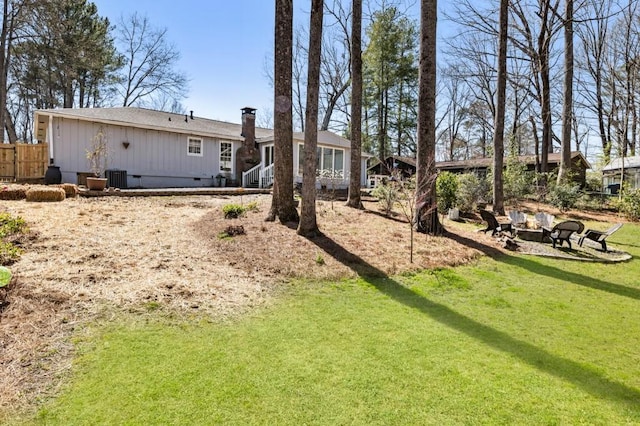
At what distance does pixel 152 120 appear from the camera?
15891 millimetres

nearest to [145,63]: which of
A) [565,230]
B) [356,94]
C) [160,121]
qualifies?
[160,121]

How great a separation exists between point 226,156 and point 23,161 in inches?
313

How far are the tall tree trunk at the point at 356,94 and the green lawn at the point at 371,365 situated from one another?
6723mm

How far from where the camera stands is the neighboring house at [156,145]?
13.7 meters

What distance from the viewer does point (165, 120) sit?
1659cm

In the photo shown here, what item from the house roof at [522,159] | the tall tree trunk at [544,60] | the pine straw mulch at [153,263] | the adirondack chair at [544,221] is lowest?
the pine straw mulch at [153,263]

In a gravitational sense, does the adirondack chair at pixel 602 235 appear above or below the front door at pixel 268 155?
below

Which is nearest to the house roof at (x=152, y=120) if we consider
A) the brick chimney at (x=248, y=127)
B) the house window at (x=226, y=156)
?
the brick chimney at (x=248, y=127)

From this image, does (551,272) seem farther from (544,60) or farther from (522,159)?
(522,159)

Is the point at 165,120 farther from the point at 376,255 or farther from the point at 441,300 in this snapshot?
the point at 441,300

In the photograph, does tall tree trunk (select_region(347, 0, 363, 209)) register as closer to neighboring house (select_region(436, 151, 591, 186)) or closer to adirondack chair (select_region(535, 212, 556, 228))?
adirondack chair (select_region(535, 212, 556, 228))

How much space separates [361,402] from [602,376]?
203cm

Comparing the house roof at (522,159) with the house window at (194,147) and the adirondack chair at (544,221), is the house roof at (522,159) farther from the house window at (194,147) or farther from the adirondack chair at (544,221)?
the house window at (194,147)

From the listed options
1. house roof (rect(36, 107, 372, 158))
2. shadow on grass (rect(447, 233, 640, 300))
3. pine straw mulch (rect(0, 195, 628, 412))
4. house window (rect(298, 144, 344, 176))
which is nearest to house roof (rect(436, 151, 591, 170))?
house window (rect(298, 144, 344, 176))
